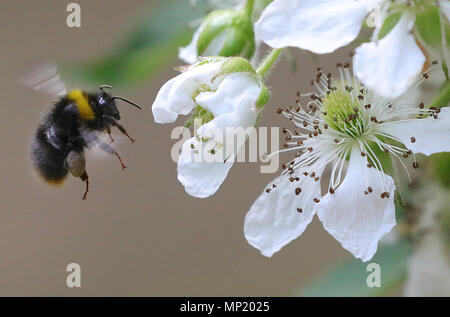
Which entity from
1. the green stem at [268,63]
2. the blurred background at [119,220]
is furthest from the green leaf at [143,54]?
the blurred background at [119,220]

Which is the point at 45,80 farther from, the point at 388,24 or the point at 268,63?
the point at 388,24

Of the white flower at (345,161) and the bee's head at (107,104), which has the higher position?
the bee's head at (107,104)

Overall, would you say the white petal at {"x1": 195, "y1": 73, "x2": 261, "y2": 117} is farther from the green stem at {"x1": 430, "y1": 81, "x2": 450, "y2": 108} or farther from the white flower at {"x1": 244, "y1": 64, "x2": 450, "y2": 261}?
the green stem at {"x1": 430, "y1": 81, "x2": 450, "y2": 108}

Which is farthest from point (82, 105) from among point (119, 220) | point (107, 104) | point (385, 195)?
point (119, 220)

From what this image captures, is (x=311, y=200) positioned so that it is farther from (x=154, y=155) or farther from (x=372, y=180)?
(x=154, y=155)

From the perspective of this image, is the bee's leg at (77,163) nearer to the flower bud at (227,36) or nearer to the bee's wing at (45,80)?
the bee's wing at (45,80)
